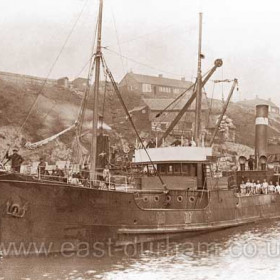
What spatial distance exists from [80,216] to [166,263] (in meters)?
3.14

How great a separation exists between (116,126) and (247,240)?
34.2 metres

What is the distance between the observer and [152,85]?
70.6 meters

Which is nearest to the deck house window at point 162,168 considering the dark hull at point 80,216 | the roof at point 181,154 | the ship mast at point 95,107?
the roof at point 181,154

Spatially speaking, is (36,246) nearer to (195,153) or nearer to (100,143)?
(195,153)

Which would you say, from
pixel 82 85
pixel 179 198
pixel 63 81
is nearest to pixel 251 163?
pixel 179 198

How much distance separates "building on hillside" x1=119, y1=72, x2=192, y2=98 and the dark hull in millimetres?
50696

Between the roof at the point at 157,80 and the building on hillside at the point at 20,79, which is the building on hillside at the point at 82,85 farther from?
the roof at the point at 157,80

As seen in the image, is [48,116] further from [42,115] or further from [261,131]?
[261,131]

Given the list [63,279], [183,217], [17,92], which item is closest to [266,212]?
[183,217]

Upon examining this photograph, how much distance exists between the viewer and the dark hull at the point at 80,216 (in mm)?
12914

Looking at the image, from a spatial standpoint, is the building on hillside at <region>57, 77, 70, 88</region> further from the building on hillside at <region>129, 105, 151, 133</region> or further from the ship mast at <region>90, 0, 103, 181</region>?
the ship mast at <region>90, 0, 103, 181</region>

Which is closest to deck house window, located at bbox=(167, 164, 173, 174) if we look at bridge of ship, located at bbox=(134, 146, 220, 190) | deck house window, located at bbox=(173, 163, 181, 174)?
bridge of ship, located at bbox=(134, 146, 220, 190)

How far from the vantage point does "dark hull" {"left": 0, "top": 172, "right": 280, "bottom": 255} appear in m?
12.9

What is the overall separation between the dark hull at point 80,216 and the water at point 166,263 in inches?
18.8
